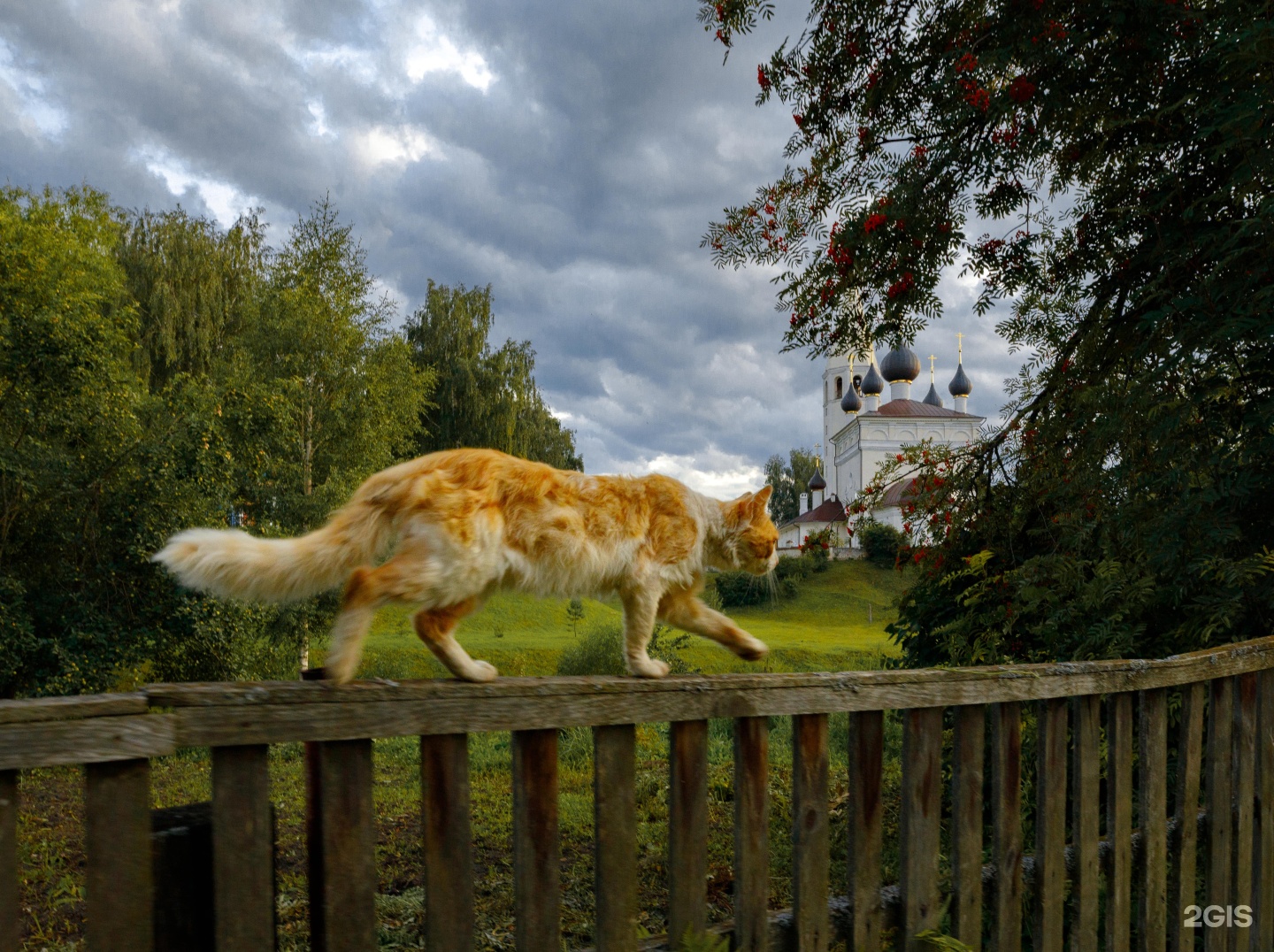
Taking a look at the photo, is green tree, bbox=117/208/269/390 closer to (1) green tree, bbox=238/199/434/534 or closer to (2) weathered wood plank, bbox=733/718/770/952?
(1) green tree, bbox=238/199/434/534

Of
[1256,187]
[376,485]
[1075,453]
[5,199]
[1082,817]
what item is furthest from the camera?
[5,199]

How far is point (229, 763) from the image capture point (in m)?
1.35

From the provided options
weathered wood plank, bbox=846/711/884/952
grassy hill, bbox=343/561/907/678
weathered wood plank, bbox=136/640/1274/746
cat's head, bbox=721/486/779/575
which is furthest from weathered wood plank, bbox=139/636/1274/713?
grassy hill, bbox=343/561/907/678

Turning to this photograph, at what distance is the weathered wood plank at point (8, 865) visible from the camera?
46.6 inches

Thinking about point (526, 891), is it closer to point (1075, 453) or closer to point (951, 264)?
point (1075, 453)

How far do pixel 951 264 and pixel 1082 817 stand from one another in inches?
140

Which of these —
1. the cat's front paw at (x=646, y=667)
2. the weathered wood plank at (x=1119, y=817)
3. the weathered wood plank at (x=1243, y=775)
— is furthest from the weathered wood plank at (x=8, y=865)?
the weathered wood plank at (x=1243, y=775)

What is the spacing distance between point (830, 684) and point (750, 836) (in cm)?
38

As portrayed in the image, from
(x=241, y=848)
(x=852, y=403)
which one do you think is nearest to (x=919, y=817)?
(x=241, y=848)

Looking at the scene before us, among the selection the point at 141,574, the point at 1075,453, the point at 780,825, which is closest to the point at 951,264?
the point at 1075,453

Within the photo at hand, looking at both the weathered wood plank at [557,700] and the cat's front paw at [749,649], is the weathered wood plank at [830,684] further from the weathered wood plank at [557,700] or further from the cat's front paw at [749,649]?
the cat's front paw at [749,649]

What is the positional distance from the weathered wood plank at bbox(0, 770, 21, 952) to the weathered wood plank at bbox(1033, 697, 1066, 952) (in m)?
2.44

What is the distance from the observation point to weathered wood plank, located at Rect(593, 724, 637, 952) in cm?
176

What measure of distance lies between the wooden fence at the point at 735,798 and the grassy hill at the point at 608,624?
608 centimetres
